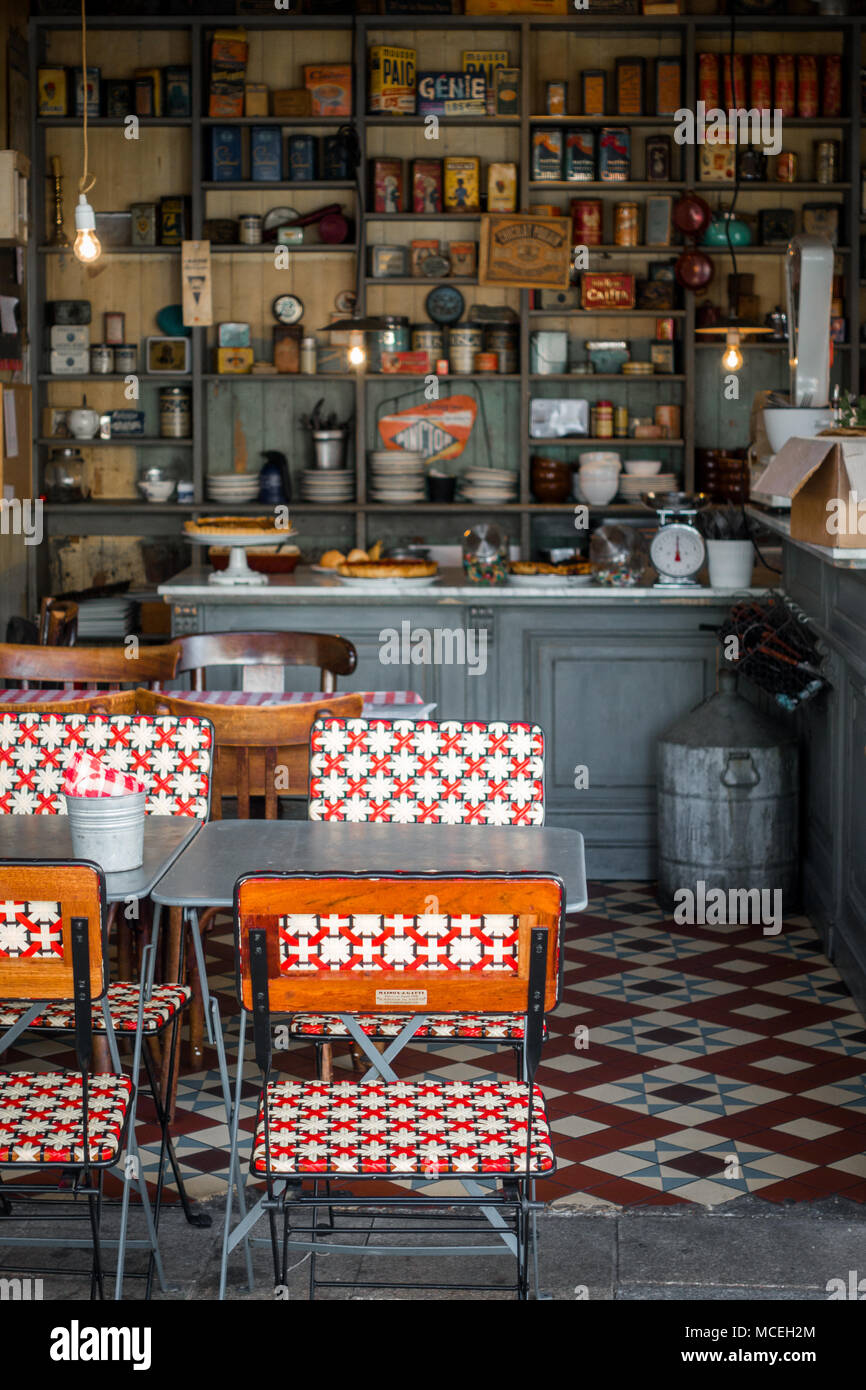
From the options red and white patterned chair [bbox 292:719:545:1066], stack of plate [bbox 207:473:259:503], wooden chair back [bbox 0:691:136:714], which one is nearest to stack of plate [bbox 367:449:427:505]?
stack of plate [bbox 207:473:259:503]

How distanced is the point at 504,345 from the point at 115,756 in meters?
4.93

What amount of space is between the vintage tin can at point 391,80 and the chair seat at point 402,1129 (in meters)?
6.12

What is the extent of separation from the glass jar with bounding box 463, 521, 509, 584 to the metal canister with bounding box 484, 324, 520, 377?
224 centimetres

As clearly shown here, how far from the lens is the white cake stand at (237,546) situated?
19.8 ft

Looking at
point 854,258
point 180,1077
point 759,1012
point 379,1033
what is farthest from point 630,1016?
point 854,258

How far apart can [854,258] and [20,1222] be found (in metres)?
6.37

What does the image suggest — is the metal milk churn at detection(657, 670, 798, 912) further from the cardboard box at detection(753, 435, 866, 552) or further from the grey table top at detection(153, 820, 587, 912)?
the grey table top at detection(153, 820, 587, 912)

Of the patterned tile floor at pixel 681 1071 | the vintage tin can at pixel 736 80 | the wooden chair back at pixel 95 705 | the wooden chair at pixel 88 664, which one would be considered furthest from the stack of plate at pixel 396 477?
the wooden chair back at pixel 95 705

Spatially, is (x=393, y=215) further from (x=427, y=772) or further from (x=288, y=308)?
(x=427, y=772)

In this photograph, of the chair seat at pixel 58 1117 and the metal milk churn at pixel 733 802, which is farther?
the metal milk churn at pixel 733 802

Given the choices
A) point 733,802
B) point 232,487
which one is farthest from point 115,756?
point 232,487

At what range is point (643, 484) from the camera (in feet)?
26.2

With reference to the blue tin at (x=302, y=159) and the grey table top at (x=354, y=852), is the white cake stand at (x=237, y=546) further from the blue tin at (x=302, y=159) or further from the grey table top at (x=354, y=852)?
the grey table top at (x=354, y=852)

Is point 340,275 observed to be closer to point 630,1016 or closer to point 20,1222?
point 630,1016
